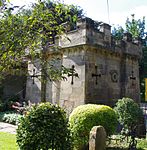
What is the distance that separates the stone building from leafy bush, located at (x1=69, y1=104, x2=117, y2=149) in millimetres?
3581

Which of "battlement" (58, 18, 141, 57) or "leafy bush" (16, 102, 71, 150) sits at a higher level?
"battlement" (58, 18, 141, 57)

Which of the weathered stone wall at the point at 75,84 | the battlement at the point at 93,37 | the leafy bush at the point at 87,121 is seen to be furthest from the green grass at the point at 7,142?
the battlement at the point at 93,37

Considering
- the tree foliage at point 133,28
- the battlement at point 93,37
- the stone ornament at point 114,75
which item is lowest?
the stone ornament at point 114,75

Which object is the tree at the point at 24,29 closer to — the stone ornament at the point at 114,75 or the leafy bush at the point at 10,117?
the leafy bush at the point at 10,117

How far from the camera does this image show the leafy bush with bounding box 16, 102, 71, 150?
621cm

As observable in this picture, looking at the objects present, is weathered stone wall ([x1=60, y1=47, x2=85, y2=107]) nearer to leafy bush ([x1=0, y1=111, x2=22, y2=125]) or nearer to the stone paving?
leafy bush ([x1=0, y1=111, x2=22, y2=125])

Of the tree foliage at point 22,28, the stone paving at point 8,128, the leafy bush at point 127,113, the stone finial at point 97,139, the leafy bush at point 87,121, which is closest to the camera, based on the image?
the tree foliage at point 22,28

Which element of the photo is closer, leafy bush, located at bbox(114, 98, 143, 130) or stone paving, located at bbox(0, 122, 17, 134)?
leafy bush, located at bbox(114, 98, 143, 130)

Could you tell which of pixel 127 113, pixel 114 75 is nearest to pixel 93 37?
pixel 114 75

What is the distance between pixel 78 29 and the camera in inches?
504

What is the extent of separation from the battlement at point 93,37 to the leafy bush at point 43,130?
5.40 m

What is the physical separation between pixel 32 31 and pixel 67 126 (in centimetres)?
316

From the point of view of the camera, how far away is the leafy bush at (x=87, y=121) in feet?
27.9

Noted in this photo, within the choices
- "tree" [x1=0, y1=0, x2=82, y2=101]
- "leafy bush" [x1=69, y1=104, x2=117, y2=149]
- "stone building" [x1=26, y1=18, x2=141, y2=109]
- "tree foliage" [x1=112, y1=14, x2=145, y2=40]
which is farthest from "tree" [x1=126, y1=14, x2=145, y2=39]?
"tree" [x1=0, y1=0, x2=82, y2=101]
